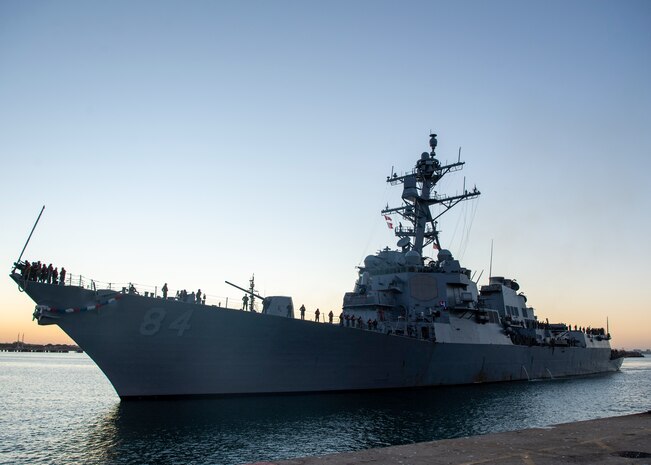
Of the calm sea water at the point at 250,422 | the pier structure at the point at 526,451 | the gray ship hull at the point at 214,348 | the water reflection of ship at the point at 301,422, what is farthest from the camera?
the gray ship hull at the point at 214,348

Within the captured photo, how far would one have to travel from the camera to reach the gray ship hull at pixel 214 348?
49.2 feet

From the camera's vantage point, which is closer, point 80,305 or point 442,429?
point 442,429

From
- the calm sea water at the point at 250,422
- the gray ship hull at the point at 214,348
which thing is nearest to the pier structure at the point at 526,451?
the calm sea water at the point at 250,422

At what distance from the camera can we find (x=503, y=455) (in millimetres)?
5742

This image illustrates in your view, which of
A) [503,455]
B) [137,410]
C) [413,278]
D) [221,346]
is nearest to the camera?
[503,455]

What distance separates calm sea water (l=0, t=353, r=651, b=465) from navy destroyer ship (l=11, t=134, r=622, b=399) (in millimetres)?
834

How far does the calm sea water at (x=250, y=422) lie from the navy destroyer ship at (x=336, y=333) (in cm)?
83

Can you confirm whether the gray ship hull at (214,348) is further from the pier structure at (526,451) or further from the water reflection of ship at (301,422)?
the pier structure at (526,451)

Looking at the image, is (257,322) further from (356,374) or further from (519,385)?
(519,385)

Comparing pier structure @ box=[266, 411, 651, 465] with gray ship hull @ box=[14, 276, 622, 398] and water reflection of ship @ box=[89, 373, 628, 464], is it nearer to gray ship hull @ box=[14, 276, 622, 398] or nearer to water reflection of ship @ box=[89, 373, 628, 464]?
water reflection of ship @ box=[89, 373, 628, 464]

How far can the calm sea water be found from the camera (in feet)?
35.4

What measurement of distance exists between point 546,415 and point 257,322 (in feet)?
33.9

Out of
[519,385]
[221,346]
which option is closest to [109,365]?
[221,346]

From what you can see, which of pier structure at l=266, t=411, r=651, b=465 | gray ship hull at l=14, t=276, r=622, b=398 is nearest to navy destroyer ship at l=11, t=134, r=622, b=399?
gray ship hull at l=14, t=276, r=622, b=398
